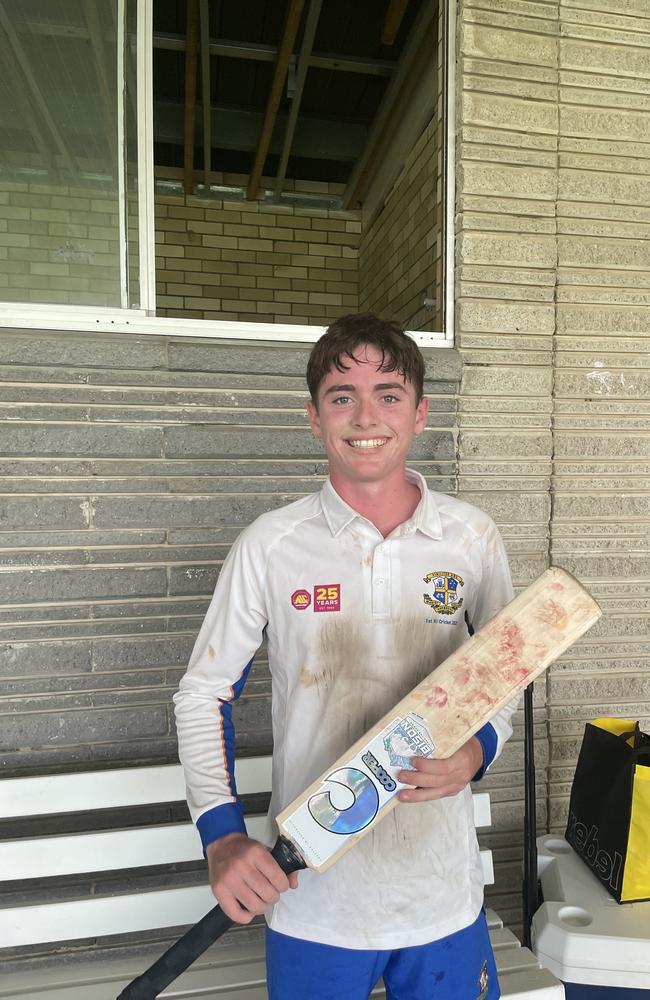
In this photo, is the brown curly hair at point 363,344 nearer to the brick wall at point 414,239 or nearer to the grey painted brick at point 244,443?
the grey painted brick at point 244,443

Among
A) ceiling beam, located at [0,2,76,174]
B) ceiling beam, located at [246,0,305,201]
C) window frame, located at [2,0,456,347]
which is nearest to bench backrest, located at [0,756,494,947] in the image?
window frame, located at [2,0,456,347]

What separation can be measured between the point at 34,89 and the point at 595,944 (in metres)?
3.00

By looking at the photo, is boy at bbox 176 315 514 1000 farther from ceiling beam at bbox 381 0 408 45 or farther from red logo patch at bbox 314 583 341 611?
ceiling beam at bbox 381 0 408 45

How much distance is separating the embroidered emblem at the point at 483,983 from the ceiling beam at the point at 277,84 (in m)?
3.72

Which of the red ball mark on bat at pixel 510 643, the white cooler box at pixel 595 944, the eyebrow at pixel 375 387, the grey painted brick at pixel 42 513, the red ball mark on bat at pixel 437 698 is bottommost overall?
the white cooler box at pixel 595 944

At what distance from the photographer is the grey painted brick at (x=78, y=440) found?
1948 millimetres

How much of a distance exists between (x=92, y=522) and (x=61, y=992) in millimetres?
1220

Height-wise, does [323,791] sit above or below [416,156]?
below

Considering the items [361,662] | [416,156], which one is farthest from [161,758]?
[416,156]

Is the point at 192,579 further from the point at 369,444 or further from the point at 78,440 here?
the point at 369,444

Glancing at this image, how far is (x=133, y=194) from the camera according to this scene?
2.09 meters

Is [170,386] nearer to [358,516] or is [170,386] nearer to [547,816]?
[358,516]

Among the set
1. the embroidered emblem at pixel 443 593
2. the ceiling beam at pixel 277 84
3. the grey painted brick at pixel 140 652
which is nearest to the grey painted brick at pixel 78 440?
the grey painted brick at pixel 140 652

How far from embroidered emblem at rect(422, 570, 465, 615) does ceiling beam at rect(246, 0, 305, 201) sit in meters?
3.08
